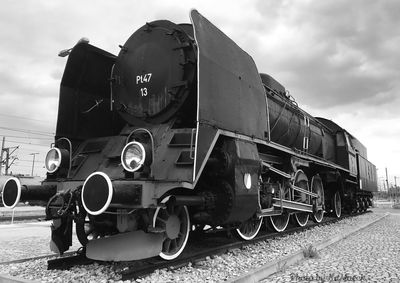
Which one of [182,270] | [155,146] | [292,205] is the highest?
[155,146]

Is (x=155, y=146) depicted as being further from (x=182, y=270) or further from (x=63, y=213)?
(x=182, y=270)

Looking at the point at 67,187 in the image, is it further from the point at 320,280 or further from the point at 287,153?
the point at 287,153

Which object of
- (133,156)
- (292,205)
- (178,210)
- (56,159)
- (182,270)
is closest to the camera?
(133,156)

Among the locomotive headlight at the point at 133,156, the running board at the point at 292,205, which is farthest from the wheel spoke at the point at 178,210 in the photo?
the running board at the point at 292,205

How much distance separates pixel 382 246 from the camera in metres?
7.18

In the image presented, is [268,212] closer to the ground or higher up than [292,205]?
closer to the ground

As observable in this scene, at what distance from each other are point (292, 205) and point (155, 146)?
407 cm

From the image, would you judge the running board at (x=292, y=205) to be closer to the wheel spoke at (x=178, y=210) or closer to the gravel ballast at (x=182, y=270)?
the gravel ballast at (x=182, y=270)

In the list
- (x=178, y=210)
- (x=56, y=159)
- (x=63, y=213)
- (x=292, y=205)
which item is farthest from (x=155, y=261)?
(x=292, y=205)

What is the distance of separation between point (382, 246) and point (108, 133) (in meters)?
5.50

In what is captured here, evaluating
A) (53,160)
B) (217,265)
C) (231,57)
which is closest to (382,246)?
(217,265)

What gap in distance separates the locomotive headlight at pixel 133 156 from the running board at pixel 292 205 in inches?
140

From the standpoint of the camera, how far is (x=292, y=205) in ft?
25.8

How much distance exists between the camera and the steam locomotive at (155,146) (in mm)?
4312
